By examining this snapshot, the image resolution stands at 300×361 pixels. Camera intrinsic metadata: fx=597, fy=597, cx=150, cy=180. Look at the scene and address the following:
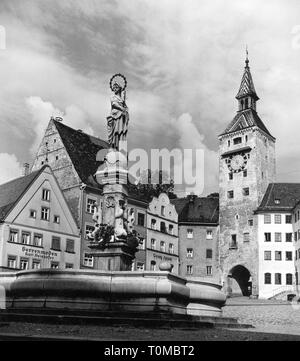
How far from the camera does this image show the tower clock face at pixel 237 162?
74.9m

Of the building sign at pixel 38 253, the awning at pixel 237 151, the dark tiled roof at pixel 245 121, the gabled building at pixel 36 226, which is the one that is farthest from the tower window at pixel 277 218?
the building sign at pixel 38 253

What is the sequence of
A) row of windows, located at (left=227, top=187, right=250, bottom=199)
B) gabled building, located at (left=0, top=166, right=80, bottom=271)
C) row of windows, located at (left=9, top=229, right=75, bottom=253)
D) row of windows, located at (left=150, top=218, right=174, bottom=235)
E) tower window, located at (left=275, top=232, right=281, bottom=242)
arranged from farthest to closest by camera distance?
row of windows, located at (left=227, top=187, right=250, bottom=199), tower window, located at (left=275, top=232, right=281, bottom=242), row of windows, located at (left=150, top=218, right=174, bottom=235), row of windows, located at (left=9, top=229, right=75, bottom=253), gabled building, located at (left=0, top=166, right=80, bottom=271)

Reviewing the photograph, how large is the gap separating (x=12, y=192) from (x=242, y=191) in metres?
34.5

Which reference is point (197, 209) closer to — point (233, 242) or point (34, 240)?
point (233, 242)

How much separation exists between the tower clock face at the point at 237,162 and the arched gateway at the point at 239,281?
1228 cm

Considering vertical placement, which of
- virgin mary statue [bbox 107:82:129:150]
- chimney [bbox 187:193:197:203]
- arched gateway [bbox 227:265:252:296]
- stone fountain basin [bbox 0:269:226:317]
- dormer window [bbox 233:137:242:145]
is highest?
dormer window [bbox 233:137:242:145]

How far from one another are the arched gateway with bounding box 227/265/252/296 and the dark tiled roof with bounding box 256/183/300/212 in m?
8.07

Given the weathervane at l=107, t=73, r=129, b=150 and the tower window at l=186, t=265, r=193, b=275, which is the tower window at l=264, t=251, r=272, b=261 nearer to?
the tower window at l=186, t=265, r=193, b=275

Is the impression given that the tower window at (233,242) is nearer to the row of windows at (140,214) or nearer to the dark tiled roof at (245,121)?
the row of windows at (140,214)

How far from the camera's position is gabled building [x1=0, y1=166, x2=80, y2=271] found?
1773 inches

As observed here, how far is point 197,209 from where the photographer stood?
7512 cm

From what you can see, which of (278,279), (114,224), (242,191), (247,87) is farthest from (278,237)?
(114,224)

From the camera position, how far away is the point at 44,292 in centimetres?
1625

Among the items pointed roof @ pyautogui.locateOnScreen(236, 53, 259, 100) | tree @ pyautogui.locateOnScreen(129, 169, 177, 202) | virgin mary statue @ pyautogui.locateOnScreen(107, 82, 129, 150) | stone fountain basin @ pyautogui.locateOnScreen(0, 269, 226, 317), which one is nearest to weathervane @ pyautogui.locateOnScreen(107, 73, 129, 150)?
virgin mary statue @ pyautogui.locateOnScreen(107, 82, 129, 150)
